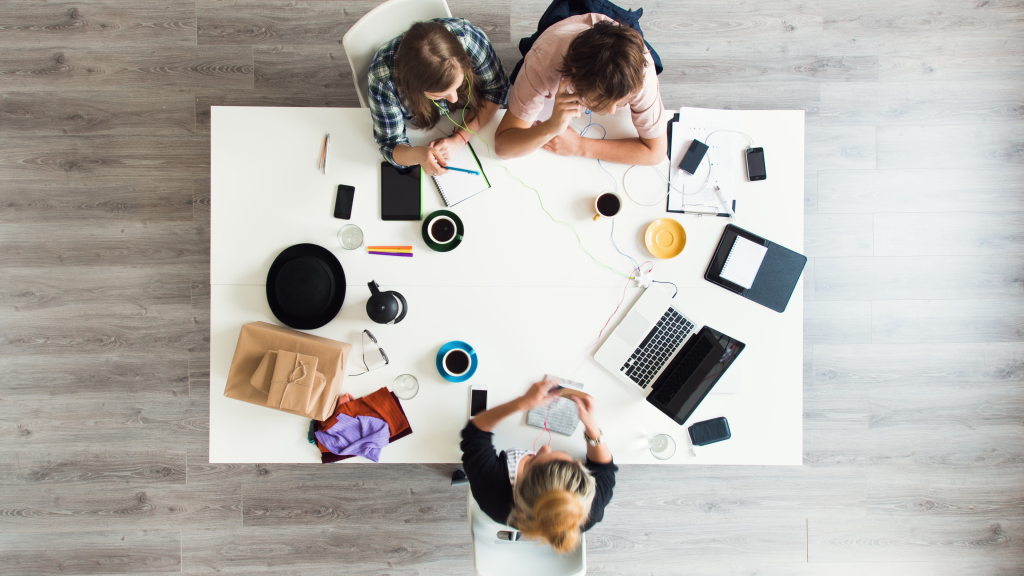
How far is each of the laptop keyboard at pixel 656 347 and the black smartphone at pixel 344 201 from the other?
946 mm

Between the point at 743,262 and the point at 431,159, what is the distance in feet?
3.19

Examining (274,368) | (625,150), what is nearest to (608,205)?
(625,150)

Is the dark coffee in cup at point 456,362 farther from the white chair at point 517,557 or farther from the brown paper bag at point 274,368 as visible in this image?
the white chair at point 517,557

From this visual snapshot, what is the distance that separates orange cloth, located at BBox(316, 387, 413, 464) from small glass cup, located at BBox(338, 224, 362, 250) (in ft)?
1.42

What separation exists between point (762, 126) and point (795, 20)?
94 cm

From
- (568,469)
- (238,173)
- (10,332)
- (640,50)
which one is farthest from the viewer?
(10,332)

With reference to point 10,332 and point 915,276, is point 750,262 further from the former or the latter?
point 10,332

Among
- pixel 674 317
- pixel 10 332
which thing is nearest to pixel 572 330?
pixel 674 317

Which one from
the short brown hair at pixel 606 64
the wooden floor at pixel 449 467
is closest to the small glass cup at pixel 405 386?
the wooden floor at pixel 449 467

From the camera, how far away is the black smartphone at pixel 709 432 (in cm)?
172

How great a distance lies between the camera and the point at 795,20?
2.34 m

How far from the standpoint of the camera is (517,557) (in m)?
1.76

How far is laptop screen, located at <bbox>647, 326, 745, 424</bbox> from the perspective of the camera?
5.56 ft

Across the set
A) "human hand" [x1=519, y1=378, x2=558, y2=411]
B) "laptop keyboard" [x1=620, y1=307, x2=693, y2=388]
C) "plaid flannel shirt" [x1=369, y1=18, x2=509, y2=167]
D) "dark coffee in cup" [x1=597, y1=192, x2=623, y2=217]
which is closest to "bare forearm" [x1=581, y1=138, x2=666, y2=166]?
"dark coffee in cup" [x1=597, y1=192, x2=623, y2=217]
